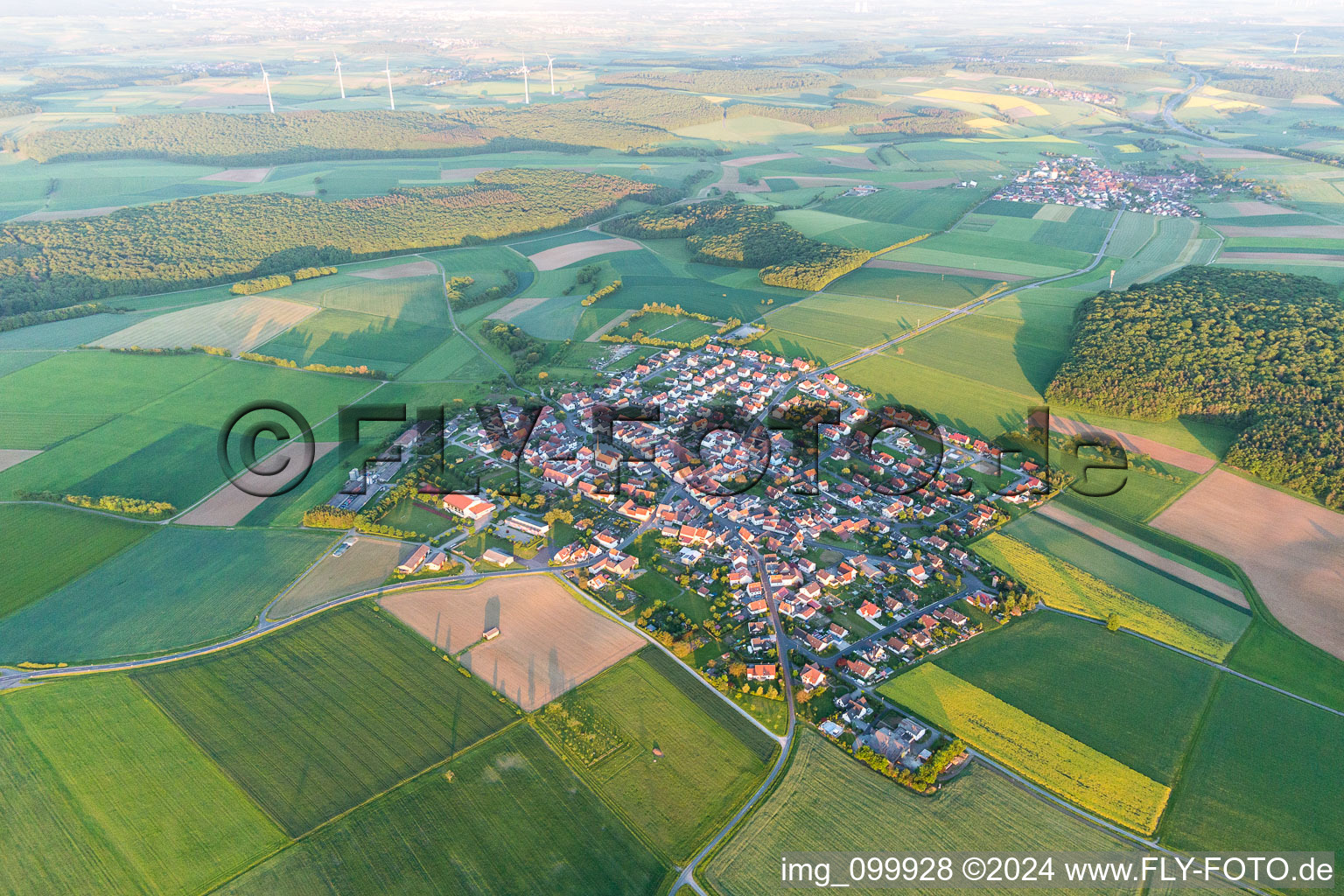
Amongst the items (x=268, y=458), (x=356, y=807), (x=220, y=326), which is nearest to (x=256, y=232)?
(x=220, y=326)

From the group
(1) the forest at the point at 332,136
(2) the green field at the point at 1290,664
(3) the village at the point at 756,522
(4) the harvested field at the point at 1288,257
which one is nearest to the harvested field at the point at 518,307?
(3) the village at the point at 756,522

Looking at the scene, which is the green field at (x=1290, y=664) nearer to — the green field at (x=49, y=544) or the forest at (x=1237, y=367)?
the forest at (x=1237, y=367)

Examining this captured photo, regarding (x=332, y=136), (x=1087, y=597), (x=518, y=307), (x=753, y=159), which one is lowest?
(x=1087, y=597)

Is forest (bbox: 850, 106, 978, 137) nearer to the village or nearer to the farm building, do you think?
the village

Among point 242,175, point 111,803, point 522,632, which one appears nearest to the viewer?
point 111,803

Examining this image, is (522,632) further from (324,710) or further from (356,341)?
(356,341)

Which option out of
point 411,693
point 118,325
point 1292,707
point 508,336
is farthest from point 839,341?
point 118,325

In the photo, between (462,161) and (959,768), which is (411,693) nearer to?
(959,768)
